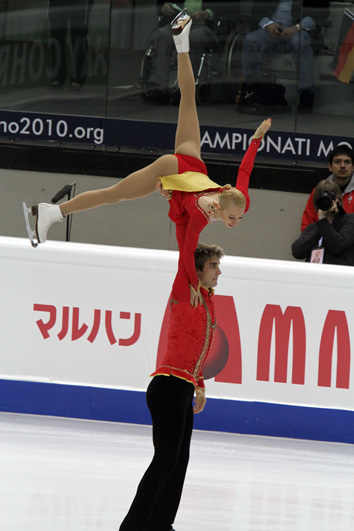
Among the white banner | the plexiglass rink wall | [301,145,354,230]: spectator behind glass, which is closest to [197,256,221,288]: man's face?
the white banner

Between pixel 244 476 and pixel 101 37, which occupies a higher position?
pixel 101 37

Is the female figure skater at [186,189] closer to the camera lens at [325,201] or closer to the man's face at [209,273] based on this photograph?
the man's face at [209,273]

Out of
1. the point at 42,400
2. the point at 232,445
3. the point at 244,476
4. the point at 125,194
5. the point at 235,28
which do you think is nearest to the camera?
the point at 125,194

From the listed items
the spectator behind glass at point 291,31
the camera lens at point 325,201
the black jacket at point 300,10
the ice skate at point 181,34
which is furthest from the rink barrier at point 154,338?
the black jacket at point 300,10

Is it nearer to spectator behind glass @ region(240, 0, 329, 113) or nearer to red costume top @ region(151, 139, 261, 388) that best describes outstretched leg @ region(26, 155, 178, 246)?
red costume top @ region(151, 139, 261, 388)

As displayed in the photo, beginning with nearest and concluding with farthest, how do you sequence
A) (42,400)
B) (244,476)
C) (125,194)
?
(125,194), (244,476), (42,400)

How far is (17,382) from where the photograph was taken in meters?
5.98

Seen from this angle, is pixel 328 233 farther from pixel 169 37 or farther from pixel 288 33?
pixel 169 37

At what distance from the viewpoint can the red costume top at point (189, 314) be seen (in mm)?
3555

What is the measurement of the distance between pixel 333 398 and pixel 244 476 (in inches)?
45.0

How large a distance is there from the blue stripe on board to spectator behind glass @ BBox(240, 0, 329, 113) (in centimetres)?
321

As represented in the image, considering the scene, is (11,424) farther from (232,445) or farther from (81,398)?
(232,445)

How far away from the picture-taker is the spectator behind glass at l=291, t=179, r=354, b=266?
6461 mm

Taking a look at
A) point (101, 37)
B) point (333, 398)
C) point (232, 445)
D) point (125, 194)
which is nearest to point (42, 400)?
point (232, 445)
